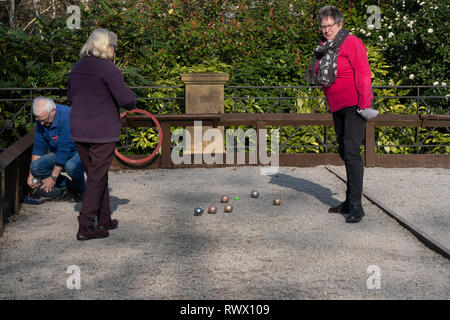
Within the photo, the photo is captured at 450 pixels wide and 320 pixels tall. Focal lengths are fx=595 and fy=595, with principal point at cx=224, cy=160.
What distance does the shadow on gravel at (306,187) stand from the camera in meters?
7.30

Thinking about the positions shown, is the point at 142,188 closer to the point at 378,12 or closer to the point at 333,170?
the point at 333,170

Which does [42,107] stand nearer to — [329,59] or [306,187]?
[329,59]

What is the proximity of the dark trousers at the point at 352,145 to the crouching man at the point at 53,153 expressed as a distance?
285 cm

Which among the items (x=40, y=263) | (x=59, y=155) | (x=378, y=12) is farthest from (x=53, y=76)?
(x=378, y=12)

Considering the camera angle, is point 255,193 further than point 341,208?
Yes

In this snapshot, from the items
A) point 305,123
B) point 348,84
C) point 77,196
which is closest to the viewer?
point 348,84

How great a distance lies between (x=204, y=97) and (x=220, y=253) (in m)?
5.38

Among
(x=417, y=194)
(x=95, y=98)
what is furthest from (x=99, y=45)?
(x=417, y=194)

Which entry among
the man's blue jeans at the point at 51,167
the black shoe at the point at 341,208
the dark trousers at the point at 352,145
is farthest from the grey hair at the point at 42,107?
the black shoe at the point at 341,208

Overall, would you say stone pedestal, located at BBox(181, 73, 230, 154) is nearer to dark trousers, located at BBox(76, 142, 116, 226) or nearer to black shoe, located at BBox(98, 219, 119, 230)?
black shoe, located at BBox(98, 219, 119, 230)

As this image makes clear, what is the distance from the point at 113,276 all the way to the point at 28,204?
2963 mm

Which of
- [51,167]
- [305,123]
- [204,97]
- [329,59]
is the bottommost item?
[51,167]

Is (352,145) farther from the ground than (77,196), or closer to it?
farther from the ground

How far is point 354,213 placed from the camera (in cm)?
613
